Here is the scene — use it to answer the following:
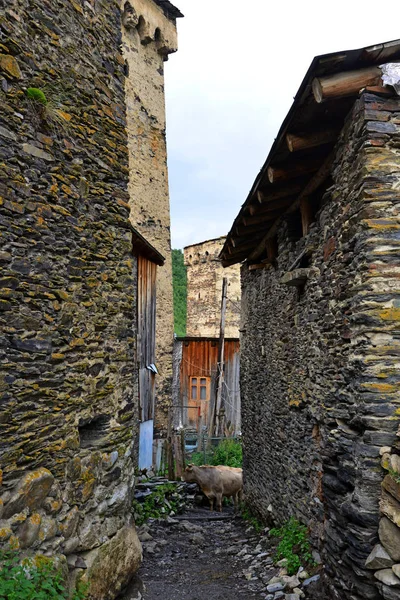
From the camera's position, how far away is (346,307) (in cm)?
403

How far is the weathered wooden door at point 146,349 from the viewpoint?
1002 cm

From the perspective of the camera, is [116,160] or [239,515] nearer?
[116,160]

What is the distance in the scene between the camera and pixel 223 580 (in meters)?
5.88

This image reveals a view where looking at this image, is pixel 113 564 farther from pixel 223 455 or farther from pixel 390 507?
pixel 223 455

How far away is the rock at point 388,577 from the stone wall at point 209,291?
17.8m

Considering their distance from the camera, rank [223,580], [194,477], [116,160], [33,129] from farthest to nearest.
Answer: [194,477], [223,580], [116,160], [33,129]

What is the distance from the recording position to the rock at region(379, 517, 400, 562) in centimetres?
317

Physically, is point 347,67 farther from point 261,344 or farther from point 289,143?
point 261,344

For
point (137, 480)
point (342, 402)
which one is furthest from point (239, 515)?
point (342, 402)

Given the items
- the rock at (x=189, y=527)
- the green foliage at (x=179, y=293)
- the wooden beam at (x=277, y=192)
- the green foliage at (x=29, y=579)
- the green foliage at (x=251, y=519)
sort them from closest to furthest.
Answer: the green foliage at (x=29, y=579) → the wooden beam at (x=277, y=192) → the green foliage at (x=251, y=519) → the rock at (x=189, y=527) → the green foliage at (x=179, y=293)

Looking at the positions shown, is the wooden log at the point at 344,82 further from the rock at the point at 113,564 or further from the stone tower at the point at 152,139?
the stone tower at the point at 152,139

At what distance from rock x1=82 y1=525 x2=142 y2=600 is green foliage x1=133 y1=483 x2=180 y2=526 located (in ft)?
12.0

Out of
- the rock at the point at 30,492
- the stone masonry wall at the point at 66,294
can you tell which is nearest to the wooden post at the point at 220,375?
the stone masonry wall at the point at 66,294

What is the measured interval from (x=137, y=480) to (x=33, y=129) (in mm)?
8448
